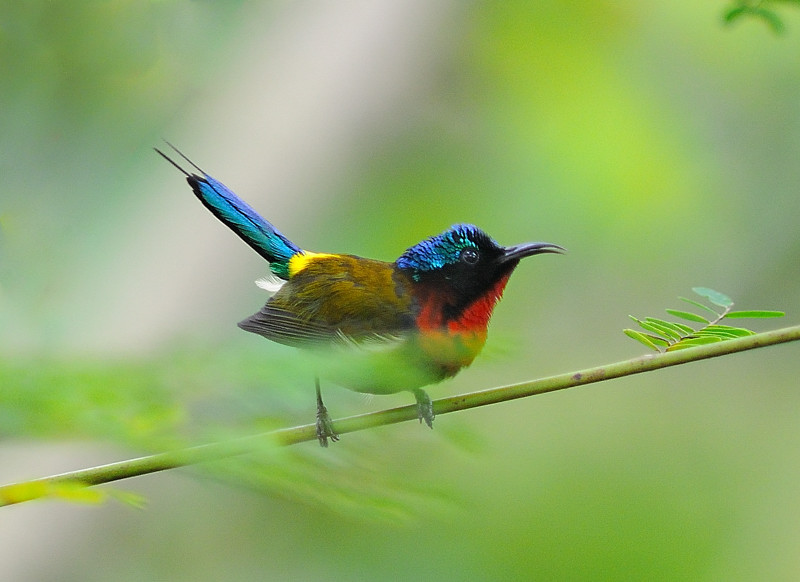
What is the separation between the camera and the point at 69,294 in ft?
2.90

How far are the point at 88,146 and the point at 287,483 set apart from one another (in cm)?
191

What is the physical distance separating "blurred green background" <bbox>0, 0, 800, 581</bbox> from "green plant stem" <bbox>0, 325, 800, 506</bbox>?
66 centimetres

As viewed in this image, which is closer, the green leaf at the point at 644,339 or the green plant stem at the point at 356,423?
the green plant stem at the point at 356,423

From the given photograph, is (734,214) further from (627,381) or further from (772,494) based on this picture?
(772,494)

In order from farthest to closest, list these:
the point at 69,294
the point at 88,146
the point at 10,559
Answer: the point at 10,559 → the point at 88,146 → the point at 69,294

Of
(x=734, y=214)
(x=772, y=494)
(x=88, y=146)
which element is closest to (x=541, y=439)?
(x=772, y=494)

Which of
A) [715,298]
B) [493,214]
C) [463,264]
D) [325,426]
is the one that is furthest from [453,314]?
[493,214]

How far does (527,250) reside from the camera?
90.1 inches

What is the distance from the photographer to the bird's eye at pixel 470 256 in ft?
8.32

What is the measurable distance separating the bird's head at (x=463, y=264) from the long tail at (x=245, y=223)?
0.43m

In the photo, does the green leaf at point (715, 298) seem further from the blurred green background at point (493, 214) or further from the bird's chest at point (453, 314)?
the bird's chest at point (453, 314)

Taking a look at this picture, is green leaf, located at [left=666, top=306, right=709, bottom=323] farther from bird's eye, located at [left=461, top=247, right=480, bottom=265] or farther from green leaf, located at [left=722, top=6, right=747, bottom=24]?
bird's eye, located at [left=461, top=247, right=480, bottom=265]

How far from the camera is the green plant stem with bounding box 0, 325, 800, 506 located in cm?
59

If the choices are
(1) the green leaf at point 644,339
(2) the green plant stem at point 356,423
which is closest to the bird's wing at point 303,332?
(2) the green plant stem at point 356,423
